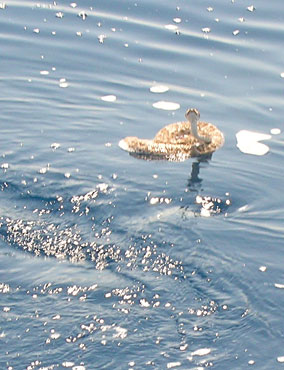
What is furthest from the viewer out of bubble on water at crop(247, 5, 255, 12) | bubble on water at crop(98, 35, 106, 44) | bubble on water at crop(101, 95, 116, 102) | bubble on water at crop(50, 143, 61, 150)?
bubble on water at crop(247, 5, 255, 12)

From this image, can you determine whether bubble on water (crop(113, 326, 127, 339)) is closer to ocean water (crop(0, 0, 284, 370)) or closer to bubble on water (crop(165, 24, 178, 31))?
ocean water (crop(0, 0, 284, 370))

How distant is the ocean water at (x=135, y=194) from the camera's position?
9.49 metres

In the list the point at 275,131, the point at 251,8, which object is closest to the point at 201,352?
the point at 275,131

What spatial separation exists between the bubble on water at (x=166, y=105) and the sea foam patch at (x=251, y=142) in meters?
1.32

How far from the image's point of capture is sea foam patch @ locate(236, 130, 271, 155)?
1360 cm

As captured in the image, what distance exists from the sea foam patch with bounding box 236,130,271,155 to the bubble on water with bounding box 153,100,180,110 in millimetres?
1318

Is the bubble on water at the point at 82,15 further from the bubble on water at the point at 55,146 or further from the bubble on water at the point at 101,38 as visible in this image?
the bubble on water at the point at 55,146

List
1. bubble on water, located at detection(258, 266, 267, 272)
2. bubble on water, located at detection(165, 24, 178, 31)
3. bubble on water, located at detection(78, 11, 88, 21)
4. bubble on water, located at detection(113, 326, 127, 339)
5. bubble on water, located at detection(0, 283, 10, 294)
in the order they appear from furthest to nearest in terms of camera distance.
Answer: bubble on water, located at detection(78, 11, 88, 21) < bubble on water, located at detection(165, 24, 178, 31) < bubble on water, located at detection(258, 266, 267, 272) < bubble on water, located at detection(0, 283, 10, 294) < bubble on water, located at detection(113, 326, 127, 339)

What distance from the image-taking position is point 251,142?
45.5ft

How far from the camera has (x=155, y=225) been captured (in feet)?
37.3

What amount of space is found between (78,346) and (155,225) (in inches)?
98.5

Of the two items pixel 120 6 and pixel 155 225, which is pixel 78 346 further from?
pixel 120 6

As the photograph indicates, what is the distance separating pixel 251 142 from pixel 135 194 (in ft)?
8.34

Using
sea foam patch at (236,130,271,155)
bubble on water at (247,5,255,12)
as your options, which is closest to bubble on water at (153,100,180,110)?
sea foam patch at (236,130,271,155)
